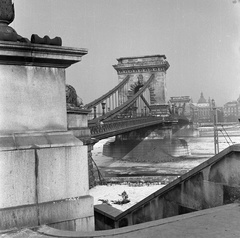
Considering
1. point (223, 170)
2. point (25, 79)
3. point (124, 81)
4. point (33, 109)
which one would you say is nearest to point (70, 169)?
point (33, 109)

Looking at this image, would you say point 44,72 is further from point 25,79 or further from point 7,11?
point 7,11

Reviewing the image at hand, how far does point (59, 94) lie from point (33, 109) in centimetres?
29

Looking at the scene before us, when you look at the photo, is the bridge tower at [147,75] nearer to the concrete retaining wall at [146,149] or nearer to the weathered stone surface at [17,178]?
the concrete retaining wall at [146,149]

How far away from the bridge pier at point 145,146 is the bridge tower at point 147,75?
726cm

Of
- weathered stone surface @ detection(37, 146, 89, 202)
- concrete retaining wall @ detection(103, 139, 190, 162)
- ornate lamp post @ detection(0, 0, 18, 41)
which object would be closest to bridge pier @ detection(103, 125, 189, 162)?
concrete retaining wall @ detection(103, 139, 190, 162)

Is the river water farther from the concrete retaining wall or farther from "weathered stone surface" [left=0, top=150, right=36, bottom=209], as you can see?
"weathered stone surface" [left=0, top=150, right=36, bottom=209]

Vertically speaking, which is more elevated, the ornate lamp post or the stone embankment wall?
the ornate lamp post

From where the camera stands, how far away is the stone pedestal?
2697 millimetres

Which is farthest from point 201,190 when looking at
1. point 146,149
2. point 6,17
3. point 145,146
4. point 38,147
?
Result: point 145,146

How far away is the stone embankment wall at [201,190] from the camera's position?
11.9ft

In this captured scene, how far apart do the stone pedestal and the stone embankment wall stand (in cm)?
157

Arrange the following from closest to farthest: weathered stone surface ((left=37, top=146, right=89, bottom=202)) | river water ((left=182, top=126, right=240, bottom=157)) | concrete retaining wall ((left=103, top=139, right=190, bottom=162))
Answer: weathered stone surface ((left=37, top=146, right=89, bottom=202)), concrete retaining wall ((left=103, top=139, right=190, bottom=162)), river water ((left=182, top=126, right=240, bottom=157))

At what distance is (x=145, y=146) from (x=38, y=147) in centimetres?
3404

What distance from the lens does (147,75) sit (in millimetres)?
45531
